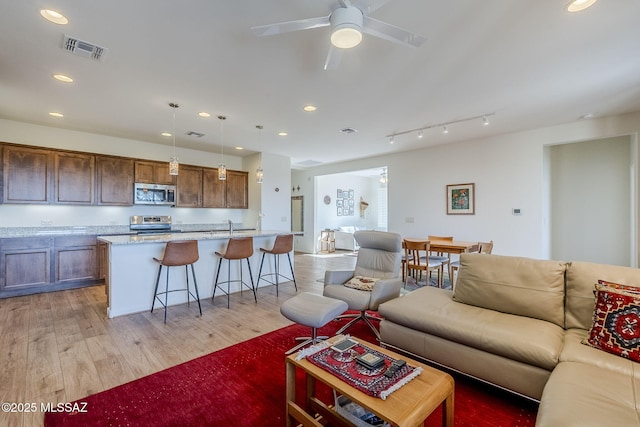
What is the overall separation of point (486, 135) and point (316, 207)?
5117mm

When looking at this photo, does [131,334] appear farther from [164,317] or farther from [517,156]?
[517,156]

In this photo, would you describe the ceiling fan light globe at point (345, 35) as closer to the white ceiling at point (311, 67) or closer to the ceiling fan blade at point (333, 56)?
the ceiling fan blade at point (333, 56)

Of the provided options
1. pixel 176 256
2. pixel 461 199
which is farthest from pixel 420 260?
pixel 176 256

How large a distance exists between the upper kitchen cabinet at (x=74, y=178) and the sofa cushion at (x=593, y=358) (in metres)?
6.47

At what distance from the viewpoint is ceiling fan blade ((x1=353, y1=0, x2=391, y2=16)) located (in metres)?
1.71

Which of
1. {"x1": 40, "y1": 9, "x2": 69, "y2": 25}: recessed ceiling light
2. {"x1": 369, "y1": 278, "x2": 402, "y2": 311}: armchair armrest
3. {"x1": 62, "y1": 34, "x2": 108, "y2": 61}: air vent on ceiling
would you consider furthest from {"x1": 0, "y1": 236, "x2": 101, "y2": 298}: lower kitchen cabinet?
{"x1": 369, "y1": 278, "x2": 402, "y2": 311}: armchair armrest

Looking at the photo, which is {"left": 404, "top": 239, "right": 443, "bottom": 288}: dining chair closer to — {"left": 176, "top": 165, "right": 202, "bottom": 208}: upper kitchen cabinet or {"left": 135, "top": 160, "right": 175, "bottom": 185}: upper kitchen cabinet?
{"left": 176, "top": 165, "right": 202, "bottom": 208}: upper kitchen cabinet

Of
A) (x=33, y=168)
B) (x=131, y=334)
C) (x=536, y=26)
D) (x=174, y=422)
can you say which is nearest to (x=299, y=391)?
(x=174, y=422)

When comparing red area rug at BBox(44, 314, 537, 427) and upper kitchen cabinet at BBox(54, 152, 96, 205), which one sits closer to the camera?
red area rug at BBox(44, 314, 537, 427)

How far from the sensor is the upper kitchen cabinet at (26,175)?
169 inches

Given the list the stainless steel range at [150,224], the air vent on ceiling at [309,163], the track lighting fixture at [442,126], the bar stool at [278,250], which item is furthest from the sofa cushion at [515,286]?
the air vent on ceiling at [309,163]

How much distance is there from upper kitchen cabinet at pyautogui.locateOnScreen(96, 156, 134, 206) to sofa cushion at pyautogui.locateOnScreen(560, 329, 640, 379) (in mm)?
6316

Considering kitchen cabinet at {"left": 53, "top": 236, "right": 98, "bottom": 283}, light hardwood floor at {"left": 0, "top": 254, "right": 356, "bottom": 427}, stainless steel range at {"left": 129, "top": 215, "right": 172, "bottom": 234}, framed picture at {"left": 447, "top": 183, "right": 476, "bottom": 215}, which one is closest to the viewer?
light hardwood floor at {"left": 0, "top": 254, "right": 356, "bottom": 427}

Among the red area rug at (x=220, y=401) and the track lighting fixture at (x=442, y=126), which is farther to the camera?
the track lighting fixture at (x=442, y=126)
